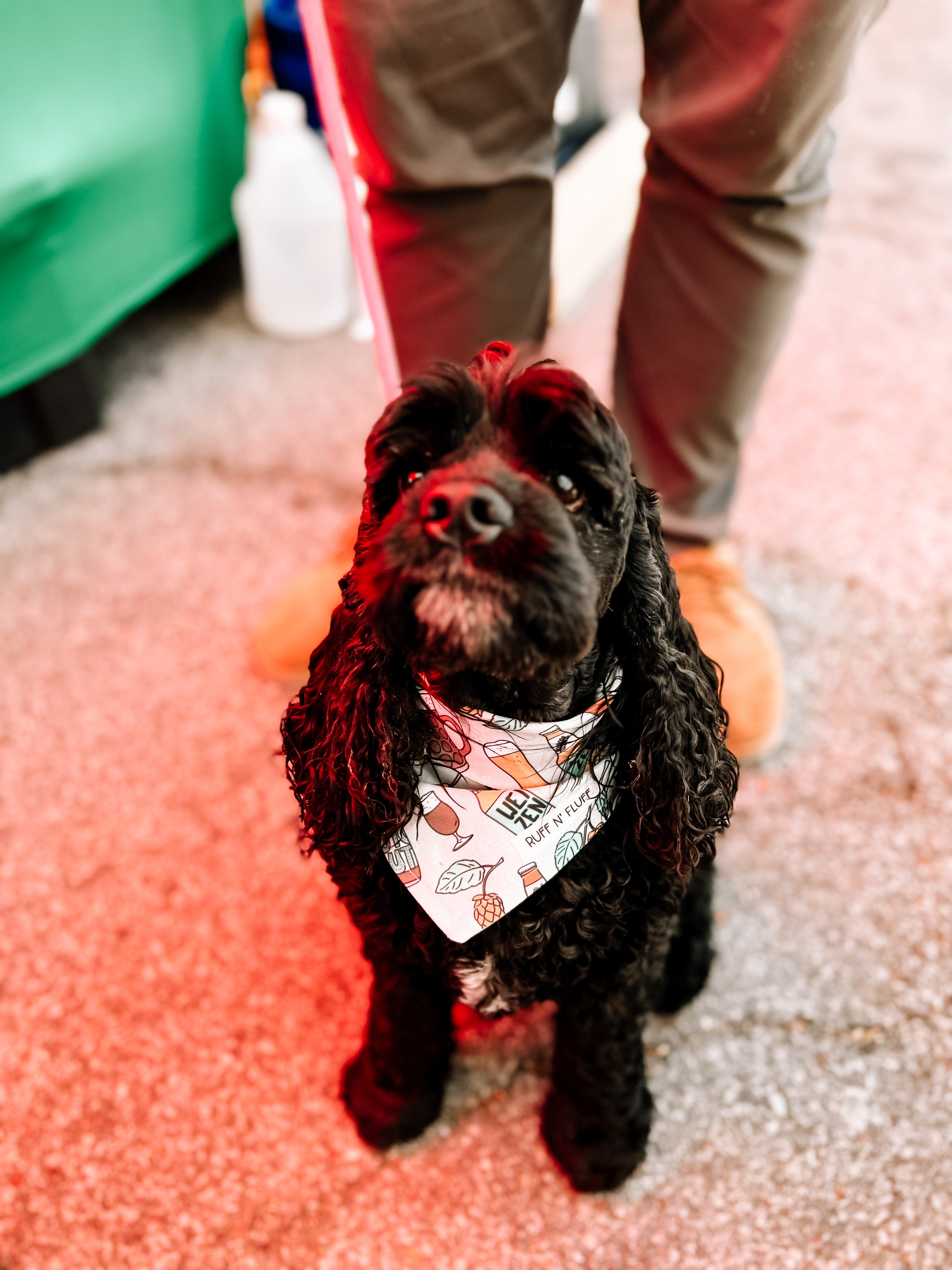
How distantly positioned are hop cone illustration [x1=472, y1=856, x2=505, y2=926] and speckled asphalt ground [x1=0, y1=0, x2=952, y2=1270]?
1.44ft

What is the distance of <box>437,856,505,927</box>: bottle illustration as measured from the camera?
879 millimetres

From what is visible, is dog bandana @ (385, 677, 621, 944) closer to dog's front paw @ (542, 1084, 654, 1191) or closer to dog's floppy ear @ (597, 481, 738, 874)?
dog's floppy ear @ (597, 481, 738, 874)

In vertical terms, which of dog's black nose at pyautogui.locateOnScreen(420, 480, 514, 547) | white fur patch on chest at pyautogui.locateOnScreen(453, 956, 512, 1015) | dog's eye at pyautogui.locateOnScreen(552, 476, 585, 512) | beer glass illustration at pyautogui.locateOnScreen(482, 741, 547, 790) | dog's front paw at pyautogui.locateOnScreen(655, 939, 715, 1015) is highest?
dog's black nose at pyautogui.locateOnScreen(420, 480, 514, 547)

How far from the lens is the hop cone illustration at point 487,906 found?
2.89 ft

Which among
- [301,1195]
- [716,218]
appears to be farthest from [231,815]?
[716,218]

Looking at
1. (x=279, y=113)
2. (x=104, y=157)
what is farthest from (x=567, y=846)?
(x=279, y=113)

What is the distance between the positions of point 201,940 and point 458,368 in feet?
3.06

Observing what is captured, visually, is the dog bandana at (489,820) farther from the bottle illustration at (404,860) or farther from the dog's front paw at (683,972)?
the dog's front paw at (683,972)

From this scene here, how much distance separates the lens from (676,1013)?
1264mm

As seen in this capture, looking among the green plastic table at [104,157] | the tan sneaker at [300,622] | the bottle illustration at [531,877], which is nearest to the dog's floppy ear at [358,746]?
the bottle illustration at [531,877]

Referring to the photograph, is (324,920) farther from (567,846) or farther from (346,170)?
(346,170)

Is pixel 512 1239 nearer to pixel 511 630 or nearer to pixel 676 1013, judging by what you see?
pixel 676 1013

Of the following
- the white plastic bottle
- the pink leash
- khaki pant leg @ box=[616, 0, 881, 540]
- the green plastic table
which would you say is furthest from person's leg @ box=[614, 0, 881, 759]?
the green plastic table

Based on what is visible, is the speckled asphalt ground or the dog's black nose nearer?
the dog's black nose
